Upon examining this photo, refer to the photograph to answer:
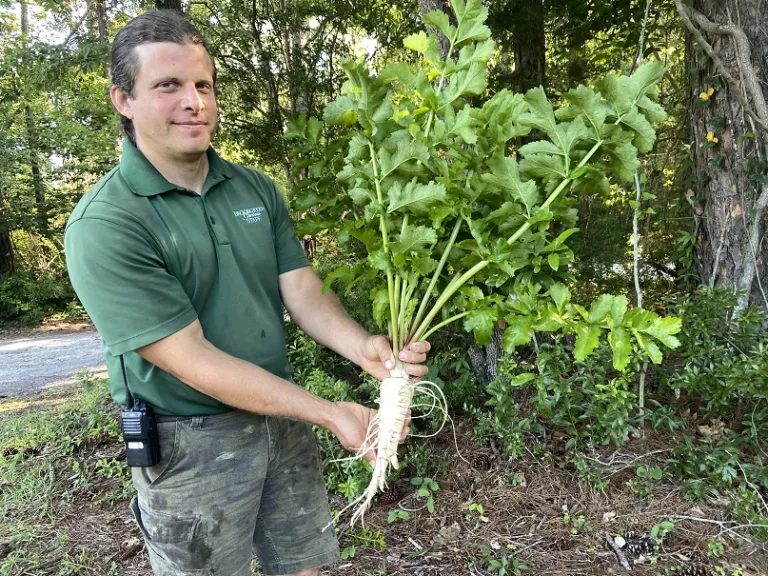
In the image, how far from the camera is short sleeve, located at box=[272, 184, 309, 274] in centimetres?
220

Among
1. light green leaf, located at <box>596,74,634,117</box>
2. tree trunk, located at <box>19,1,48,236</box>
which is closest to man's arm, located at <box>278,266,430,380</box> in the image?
light green leaf, located at <box>596,74,634,117</box>

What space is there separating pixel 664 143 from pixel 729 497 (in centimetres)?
356

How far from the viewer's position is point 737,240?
3756 millimetres

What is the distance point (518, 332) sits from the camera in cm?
170

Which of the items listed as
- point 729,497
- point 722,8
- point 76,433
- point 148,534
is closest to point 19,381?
point 76,433

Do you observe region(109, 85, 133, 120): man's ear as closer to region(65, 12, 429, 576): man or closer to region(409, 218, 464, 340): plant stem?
region(65, 12, 429, 576): man

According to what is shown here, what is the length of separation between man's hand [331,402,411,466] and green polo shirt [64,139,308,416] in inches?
14.1

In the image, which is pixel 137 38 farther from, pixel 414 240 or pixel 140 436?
pixel 140 436

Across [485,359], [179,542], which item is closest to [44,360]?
[485,359]

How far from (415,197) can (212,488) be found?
1287 mm

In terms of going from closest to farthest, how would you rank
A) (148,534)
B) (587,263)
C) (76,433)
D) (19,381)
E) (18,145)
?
1. (148,534)
2. (76,433)
3. (587,263)
4. (19,381)
5. (18,145)

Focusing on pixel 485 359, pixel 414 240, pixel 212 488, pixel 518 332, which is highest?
pixel 414 240

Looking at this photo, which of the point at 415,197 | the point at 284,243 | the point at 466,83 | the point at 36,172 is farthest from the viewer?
the point at 36,172

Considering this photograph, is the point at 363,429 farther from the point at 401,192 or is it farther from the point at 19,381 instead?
the point at 19,381
